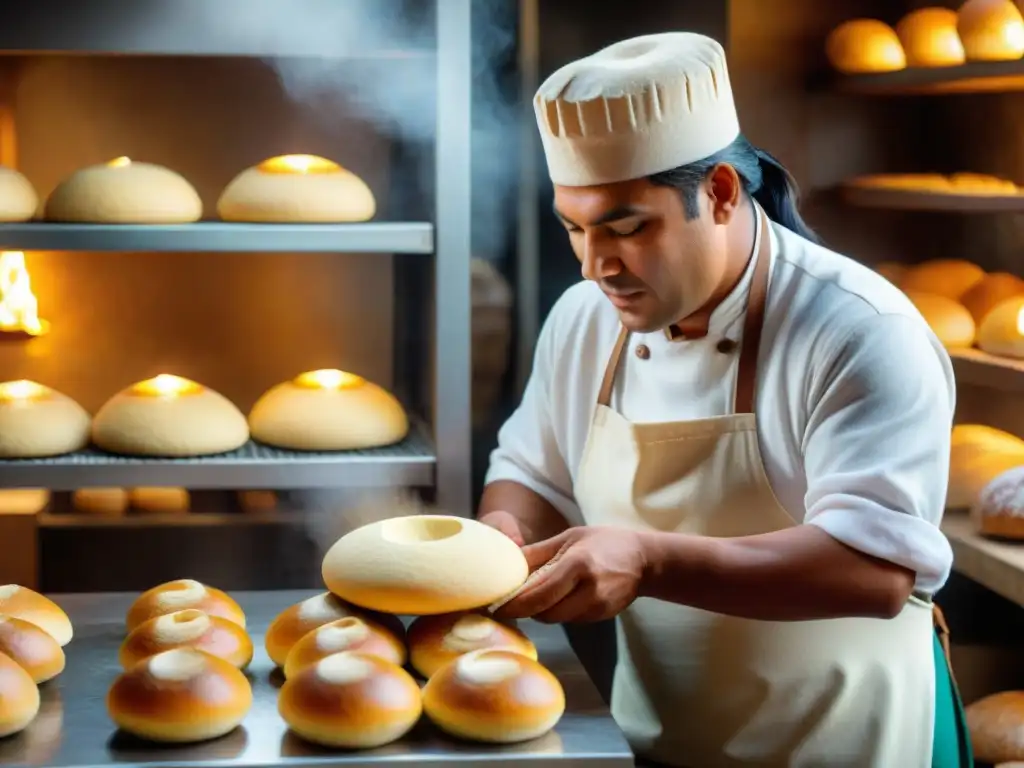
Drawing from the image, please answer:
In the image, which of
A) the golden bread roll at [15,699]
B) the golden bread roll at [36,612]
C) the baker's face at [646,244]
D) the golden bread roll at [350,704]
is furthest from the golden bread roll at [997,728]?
the golden bread roll at [15,699]

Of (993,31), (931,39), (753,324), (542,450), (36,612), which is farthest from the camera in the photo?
(931,39)

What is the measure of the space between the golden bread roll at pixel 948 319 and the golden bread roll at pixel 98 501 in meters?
1.65

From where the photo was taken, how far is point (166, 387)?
2252 millimetres

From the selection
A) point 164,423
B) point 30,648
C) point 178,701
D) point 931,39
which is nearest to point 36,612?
point 30,648

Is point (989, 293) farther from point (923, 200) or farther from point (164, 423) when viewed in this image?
point (164, 423)

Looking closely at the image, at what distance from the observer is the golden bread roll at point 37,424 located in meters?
2.19

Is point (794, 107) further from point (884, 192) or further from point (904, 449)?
point (904, 449)

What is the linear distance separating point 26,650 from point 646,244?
801 mm

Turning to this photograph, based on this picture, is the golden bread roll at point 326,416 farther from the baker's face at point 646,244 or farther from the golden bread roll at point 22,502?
the baker's face at point 646,244

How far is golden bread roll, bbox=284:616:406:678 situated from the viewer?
1376mm

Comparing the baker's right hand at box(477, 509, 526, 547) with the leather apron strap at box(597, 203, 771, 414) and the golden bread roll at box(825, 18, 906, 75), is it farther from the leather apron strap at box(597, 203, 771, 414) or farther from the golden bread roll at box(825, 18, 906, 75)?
the golden bread roll at box(825, 18, 906, 75)

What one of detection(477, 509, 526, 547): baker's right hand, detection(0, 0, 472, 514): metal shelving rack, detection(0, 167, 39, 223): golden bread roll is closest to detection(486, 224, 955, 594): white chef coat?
detection(477, 509, 526, 547): baker's right hand

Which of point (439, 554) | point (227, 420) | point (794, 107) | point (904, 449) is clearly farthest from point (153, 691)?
point (794, 107)

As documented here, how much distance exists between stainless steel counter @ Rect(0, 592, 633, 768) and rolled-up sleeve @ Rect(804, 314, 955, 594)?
0.34 metres
